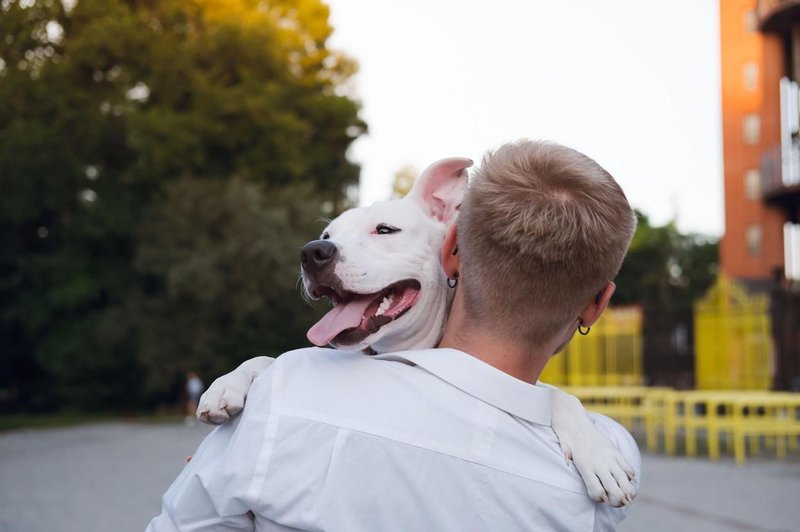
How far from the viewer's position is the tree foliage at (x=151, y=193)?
28.2 m

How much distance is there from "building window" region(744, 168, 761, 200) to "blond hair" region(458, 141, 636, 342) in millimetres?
32465

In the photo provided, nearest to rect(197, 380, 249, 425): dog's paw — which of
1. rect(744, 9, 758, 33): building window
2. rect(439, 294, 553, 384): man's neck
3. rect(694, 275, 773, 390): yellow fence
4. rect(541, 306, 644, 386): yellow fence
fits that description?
rect(439, 294, 553, 384): man's neck

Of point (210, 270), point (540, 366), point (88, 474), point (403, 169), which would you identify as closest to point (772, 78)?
point (403, 169)

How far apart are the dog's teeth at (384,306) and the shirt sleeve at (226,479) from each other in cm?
48

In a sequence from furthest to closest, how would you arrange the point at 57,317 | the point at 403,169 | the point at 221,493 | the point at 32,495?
1. the point at 403,169
2. the point at 57,317
3. the point at 32,495
4. the point at 221,493

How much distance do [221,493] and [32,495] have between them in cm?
976

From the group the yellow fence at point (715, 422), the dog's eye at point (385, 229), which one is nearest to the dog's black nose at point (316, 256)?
the dog's eye at point (385, 229)

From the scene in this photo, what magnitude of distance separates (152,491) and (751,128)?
27458 millimetres

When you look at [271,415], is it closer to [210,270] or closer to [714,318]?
[714,318]

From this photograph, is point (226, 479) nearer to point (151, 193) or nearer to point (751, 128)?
point (151, 193)

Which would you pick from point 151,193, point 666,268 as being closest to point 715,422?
point 151,193

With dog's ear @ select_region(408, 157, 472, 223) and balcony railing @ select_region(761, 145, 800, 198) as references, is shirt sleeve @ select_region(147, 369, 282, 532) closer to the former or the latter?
dog's ear @ select_region(408, 157, 472, 223)

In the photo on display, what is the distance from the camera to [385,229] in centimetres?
245

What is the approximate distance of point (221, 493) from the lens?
5.63 ft
